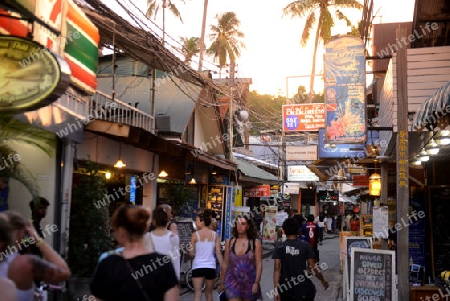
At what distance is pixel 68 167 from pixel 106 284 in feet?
23.7

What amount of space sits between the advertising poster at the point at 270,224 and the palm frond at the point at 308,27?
1609 centimetres

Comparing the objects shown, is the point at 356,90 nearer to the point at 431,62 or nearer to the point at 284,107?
the point at 431,62

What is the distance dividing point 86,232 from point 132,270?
684cm

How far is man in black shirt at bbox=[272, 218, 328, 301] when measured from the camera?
25.1 feet

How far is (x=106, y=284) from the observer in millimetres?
4082

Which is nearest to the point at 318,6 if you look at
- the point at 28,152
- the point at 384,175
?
the point at 384,175

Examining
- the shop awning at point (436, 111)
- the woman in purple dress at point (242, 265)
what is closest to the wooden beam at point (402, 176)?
the woman in purple dress at point (242, 265)

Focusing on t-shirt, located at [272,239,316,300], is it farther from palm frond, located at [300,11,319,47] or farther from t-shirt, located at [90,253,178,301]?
palm frond, located at [300,11,319,47]

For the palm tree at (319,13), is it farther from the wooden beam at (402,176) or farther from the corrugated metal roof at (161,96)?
the wooden beam at (402,176)

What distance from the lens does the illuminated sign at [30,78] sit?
694 cm

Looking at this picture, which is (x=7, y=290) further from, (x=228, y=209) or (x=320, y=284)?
(x=228, y=209)

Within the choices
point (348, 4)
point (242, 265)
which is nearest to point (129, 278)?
point (242, 265)

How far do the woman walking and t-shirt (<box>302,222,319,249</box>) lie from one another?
13894mm

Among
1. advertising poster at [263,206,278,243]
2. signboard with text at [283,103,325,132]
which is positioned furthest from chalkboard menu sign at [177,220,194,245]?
signboard with text at [283,103,325,132]
